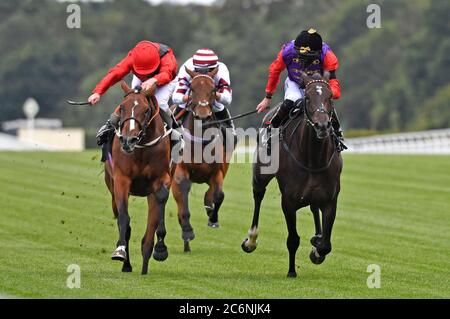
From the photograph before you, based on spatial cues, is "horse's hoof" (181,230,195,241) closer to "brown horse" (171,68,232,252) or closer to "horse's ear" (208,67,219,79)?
"brown horse" (171,68,232,252)

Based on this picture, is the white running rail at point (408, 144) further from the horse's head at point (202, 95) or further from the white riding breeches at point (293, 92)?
the white riding breeches at point (293, 92)

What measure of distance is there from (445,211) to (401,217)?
1.28m

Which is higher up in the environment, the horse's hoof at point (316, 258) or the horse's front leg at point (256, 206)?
the horse's front leg at point (256, 206)

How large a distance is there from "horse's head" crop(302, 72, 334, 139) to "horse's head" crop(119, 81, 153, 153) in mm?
1535

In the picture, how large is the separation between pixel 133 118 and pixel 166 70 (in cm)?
121

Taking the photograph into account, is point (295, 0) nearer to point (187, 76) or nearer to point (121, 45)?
point (121, 45)

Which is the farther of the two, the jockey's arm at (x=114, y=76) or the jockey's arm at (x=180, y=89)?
the jockey's arm at (x=180, y=89)

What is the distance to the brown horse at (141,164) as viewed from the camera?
43.9ft

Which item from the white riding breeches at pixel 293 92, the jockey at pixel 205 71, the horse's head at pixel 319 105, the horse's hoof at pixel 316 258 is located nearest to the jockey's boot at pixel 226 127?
the jockey at pixel 205 71

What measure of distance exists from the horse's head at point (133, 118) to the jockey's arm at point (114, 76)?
63cm

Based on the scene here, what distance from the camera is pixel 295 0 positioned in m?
120

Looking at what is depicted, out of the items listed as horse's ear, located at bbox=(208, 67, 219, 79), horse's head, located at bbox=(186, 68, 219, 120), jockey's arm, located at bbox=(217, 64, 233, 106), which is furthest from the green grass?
horse's ear, located at bbox=(208, 67, 219, 79)

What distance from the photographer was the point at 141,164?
13688 millimetres
